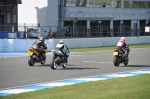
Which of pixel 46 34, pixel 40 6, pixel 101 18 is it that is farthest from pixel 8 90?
pixel 101 18

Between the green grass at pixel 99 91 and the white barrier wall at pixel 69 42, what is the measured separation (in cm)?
1621

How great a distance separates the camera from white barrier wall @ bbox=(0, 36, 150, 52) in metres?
29.3

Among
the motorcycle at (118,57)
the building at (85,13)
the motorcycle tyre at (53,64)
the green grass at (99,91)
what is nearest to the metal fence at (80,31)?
the building at (85,13)

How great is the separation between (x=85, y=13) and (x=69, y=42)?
28610mm

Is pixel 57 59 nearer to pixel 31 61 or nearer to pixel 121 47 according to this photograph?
pixel 31 61

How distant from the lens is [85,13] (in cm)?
6266

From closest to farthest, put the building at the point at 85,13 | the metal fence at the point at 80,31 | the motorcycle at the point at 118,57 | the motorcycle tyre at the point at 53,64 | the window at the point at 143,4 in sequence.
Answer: the motorcycle tyre at the point at 53,64 → the motorcycle at the point at 118,57 → the metal fence at the point at 80,31 → the building at the point at 85,13 → the window at the point at 143,4

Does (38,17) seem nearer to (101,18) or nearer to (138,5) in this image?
(101,18)

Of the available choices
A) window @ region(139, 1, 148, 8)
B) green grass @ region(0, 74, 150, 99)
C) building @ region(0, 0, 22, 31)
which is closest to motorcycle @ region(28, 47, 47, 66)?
green grass @ region(0, 74, 150, 99)

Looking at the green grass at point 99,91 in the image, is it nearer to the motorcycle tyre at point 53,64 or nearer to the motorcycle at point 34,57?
the motorcycle tyre at point 53,64

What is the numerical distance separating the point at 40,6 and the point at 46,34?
19543mm

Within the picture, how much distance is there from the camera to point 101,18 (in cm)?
6506

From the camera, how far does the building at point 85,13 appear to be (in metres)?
57.9

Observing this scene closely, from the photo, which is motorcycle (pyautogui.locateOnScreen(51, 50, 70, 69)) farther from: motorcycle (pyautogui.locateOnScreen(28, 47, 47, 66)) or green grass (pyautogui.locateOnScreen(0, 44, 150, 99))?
green grass (pyautogui.locateOnScreen(0, 44, 150, 99))
